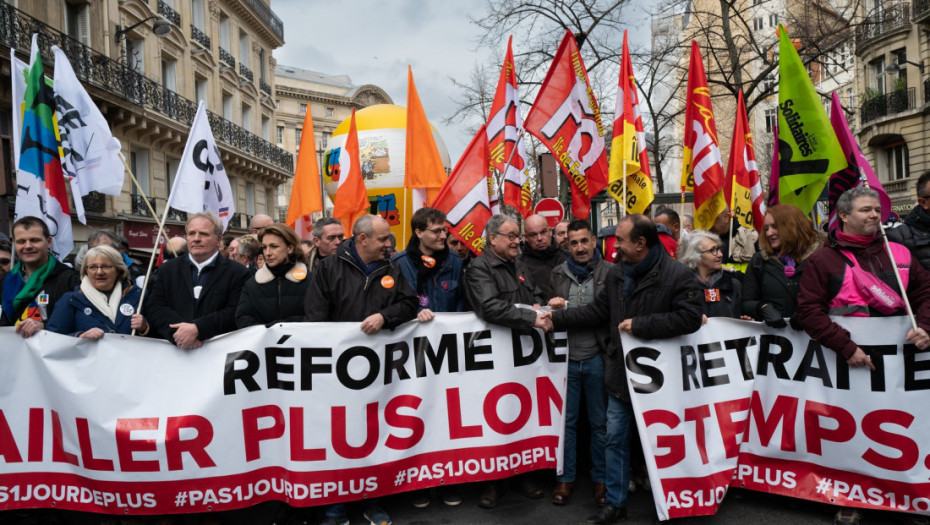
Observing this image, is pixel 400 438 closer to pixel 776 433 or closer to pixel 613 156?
pixel 776 433

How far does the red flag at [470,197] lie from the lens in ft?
22.1

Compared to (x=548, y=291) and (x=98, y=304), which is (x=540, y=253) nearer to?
(x=548, y=291)

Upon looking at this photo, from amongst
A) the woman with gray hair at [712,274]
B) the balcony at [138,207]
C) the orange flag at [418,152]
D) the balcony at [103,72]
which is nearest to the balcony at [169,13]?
the balcony at [103,72]

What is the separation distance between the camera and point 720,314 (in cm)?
504

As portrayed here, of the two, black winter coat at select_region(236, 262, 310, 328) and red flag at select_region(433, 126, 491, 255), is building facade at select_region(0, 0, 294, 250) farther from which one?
black winter coat at select_region(236, 262, 310, 328)

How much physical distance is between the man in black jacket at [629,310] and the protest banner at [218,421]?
1.09 m

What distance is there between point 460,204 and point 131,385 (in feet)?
11.4

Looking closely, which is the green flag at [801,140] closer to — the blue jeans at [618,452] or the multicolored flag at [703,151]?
the multicolored flag at [703,151]

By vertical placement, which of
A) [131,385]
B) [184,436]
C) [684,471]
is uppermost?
A: [131,385]

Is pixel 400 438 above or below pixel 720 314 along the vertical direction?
below

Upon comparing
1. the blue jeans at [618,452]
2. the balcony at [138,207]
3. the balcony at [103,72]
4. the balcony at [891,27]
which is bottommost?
the blue jeans at [618,452]

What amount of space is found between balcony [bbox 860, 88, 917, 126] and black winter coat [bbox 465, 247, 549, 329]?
34.1 metres

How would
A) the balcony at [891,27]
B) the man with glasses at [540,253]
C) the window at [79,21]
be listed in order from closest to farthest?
the man with glasses at [540,253]
the window at [79,21]
the balcony at [891,27]

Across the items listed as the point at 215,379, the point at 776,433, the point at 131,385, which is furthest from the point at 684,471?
the point at 131,385
